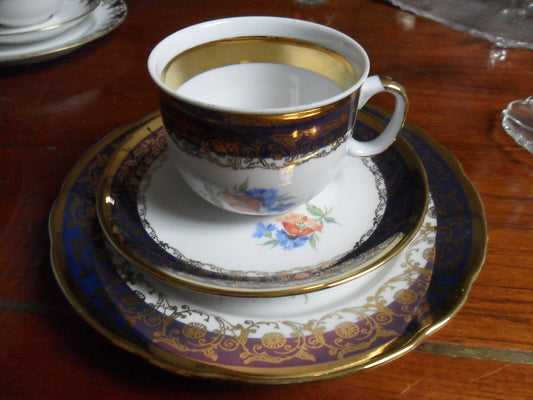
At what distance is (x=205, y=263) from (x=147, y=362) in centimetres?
7

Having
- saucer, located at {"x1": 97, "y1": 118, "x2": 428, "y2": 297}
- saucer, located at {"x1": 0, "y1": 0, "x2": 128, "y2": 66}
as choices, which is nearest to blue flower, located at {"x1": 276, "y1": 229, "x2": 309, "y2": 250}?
saucer, located at {"x1": 97, "y1": 118, "x2": 428, "y2": 297}

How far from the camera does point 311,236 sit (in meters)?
0.35

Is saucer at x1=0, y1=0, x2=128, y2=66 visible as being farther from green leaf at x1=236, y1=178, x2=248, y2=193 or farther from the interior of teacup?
green leaf at x1=236, y1=178, x2=248, y2=193

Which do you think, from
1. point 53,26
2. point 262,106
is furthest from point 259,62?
point 53,26

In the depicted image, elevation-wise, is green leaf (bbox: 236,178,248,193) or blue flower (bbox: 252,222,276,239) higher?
green leaf (bbox: 236,178,248,193)

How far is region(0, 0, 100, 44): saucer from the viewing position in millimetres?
599

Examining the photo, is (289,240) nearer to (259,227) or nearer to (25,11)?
(259,227)

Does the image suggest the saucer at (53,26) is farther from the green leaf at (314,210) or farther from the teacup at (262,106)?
the green leaf at (314,210)

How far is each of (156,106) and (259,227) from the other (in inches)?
10.2

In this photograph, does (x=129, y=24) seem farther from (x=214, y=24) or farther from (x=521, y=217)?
(x=521, y=217)

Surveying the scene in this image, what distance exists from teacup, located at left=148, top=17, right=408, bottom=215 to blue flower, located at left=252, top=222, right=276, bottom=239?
0.01 metres

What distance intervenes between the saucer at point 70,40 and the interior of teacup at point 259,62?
29 centimetres

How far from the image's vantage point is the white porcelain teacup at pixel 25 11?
0.61 metres

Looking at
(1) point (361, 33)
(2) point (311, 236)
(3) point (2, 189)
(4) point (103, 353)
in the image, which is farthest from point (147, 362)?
(1) point (361, 33)
